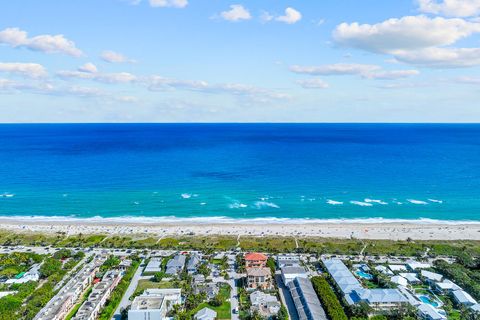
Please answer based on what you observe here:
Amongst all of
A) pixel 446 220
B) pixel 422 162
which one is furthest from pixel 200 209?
pixel 422 162

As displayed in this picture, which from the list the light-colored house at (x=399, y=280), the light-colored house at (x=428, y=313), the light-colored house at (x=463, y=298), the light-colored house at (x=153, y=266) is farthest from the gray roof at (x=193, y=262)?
the light-colored house at (x=463, y=298)

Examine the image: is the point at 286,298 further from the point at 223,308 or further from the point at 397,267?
the point at 397,267

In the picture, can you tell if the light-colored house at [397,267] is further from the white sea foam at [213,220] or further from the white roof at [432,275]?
the white sea foam at [213,220]

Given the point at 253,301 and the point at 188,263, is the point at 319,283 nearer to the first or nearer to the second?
the point at 253,301

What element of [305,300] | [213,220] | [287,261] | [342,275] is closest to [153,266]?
[287,261]

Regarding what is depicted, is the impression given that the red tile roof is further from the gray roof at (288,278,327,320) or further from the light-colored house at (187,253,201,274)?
the light-colored house at (187,253,201,274)

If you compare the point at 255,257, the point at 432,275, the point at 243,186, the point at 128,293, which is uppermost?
the point at 243,186
